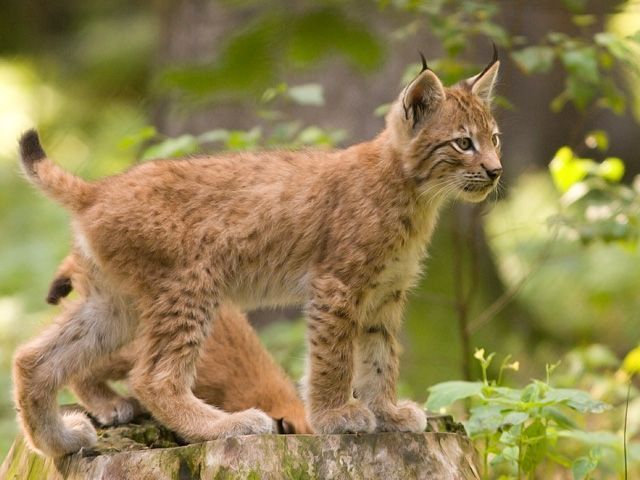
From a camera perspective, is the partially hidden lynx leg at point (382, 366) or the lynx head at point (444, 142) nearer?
the partially hidden lynx leg at point (382, 366)

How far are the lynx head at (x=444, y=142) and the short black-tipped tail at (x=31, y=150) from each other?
1690mm

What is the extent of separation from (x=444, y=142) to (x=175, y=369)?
164 centimetres

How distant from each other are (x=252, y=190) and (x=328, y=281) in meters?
0.62

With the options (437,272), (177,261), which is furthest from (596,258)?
(177,261)

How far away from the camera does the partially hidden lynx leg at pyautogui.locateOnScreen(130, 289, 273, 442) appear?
446cm

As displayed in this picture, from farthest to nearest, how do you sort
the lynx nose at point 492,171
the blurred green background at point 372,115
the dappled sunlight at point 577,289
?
the dappled sunlight at point 577,289 < the lynx nose at point 492,171 < the blurred green background at point 372,115

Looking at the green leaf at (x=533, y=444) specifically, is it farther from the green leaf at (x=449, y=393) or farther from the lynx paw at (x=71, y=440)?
the lynx paw at (x=71, y=440)

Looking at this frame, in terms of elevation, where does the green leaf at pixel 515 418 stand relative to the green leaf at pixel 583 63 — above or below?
below

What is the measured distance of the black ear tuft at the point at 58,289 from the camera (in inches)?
198

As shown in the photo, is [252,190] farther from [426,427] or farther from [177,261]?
[426,427]

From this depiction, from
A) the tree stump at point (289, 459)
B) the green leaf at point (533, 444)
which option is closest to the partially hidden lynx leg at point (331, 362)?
the tree stump at point (289, 459)

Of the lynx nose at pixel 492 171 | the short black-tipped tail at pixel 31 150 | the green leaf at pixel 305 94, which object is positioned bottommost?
the green leaf at pixel 305 94

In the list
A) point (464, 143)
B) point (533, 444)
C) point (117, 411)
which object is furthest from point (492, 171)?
point (117, 411)

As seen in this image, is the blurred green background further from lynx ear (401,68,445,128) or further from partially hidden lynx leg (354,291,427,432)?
partially hidden lynx leg (354,291,427,432)
